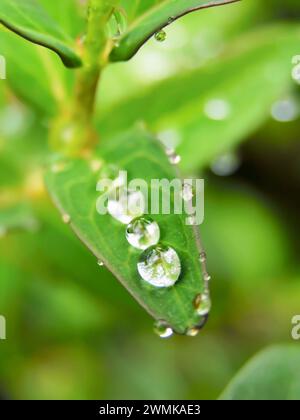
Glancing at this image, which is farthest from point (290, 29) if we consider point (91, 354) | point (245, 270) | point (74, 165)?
point (91, 354)

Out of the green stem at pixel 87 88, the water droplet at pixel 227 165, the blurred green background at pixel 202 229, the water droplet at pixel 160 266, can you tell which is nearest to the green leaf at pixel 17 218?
the blurred green background at pixel 202 229

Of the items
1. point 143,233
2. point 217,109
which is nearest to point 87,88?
point 143,233

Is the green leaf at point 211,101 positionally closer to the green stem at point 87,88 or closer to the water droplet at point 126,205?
the green stem at point 87,88

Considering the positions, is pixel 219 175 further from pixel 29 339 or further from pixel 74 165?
pixel 74 165

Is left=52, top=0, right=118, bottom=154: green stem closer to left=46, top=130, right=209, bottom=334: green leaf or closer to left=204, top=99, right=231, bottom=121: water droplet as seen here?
left=46, top=130, right=209, bottom=334: green leaf

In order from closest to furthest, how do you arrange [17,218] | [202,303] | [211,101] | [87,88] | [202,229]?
[202,303] < [87,88] < [17,218] < [211,101] < [202,229]

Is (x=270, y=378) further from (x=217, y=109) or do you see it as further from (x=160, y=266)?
(x=217, y=109)

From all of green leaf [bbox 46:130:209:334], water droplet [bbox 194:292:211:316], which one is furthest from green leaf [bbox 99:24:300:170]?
water droplet [bbox 194:292:211:316]
